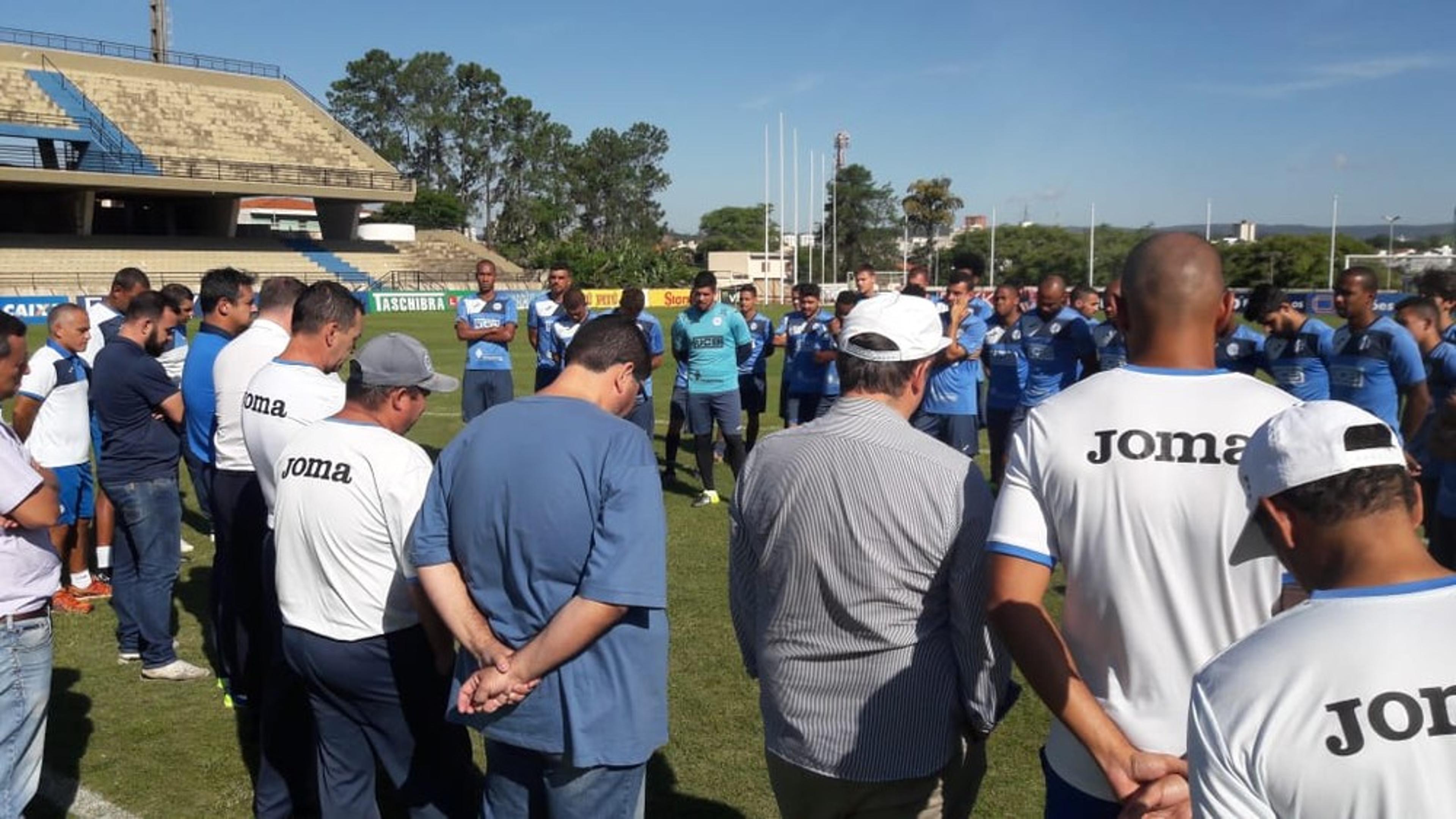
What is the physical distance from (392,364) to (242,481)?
2.18 metres

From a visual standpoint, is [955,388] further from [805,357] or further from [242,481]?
[242,481]

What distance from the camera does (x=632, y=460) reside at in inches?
113

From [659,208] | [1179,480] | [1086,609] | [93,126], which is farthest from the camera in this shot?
[659,208]

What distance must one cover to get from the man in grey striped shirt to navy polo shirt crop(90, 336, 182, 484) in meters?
4.41

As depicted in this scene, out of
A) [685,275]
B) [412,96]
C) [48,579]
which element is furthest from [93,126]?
[48,579]

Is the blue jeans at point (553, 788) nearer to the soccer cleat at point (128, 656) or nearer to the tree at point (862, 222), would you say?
the soccer cleat at point (128, 656)

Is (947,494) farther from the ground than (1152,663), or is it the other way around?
(947,494)

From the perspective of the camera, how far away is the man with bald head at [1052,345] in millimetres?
9500

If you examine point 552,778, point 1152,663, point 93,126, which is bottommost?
point 552,778

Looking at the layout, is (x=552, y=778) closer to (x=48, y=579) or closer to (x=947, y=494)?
(x=947, y=494)

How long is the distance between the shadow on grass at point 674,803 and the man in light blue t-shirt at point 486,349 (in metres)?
7.02

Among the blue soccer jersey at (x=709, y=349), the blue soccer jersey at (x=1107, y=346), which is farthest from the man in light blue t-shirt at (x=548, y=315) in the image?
the blue soccer jersey at (x=1107, y=346)

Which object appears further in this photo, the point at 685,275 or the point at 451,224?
the point at 451,224

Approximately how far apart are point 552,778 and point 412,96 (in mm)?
94142
